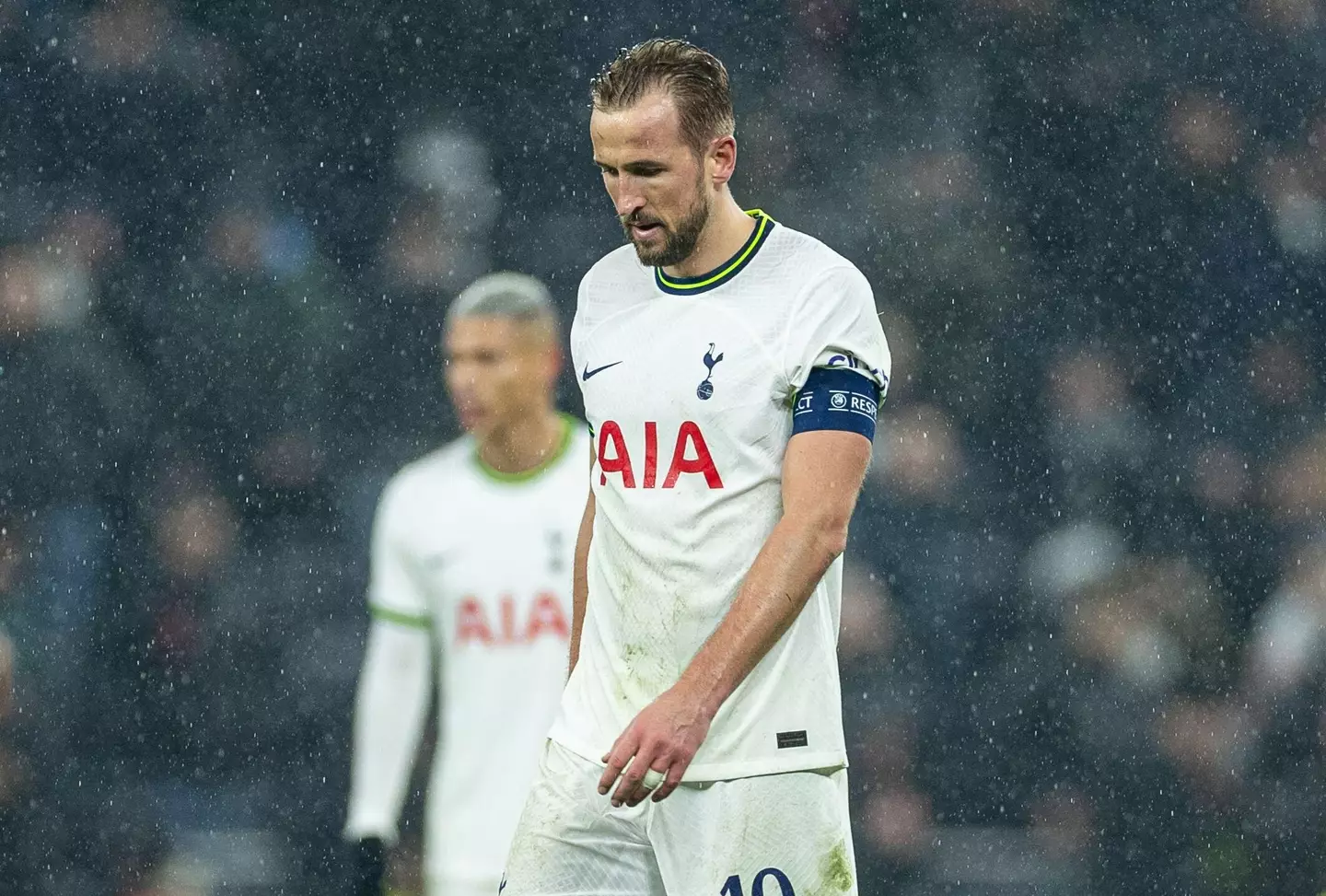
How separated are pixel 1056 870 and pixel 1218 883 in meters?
0.51

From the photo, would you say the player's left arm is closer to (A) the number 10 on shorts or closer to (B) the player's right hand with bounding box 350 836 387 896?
(A) the number 10 on shorts

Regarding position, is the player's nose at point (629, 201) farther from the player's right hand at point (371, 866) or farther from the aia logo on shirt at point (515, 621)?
the player's right hand at point (371, 866)

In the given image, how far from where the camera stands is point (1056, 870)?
19.7 feet

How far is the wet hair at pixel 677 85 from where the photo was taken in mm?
2551

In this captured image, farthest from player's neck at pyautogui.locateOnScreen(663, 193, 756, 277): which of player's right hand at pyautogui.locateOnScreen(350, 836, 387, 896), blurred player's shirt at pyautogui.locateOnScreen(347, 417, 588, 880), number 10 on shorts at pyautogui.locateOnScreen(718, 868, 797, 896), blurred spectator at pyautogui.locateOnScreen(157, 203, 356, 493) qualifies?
blurred spectator at pyautogui.locateOnScreen(157, 203, 356, 493)

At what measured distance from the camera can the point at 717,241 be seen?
263 cm

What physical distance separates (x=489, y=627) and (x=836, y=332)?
2.13m

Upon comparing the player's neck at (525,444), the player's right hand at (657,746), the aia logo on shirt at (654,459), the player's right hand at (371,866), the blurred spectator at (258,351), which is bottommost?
the player's right hand at (657,746)

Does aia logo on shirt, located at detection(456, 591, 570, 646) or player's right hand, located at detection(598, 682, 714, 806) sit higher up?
aia logo on shirt, located at detection(456, 591, 570, 646)

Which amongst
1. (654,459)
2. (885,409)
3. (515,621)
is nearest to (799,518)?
(654,459)

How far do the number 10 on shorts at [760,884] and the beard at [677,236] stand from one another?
77 cm

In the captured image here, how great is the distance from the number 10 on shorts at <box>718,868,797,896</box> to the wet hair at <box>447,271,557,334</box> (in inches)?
119

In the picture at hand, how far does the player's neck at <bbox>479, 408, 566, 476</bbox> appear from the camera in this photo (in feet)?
15.5

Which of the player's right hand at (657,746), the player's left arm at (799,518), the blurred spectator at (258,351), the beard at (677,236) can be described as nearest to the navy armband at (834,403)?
the player's left arm at (799,518)
